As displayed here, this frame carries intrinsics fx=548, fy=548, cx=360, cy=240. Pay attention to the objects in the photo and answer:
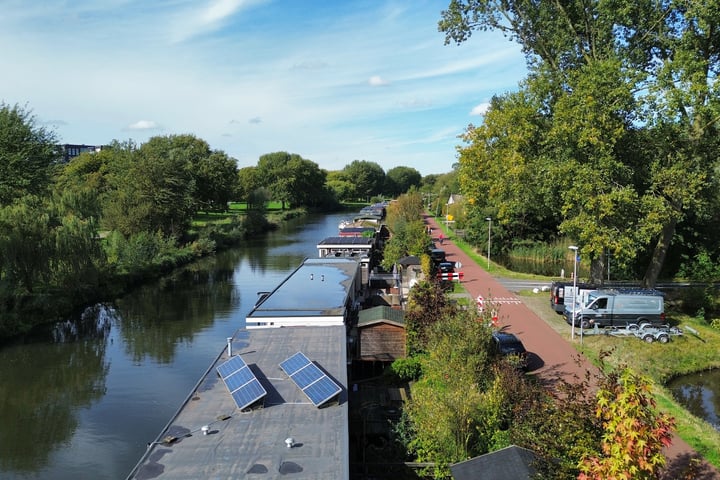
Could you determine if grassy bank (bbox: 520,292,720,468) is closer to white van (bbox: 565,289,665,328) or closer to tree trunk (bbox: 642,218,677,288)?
white van (bbox: 565,289,665,328)

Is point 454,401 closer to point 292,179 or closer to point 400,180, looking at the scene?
point 292,179

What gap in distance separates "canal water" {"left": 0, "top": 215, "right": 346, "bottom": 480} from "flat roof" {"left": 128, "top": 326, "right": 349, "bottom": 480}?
483 cm

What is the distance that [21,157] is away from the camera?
2950cm

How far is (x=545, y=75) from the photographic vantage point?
2600 centimetres

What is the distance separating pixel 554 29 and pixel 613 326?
14.2 meters

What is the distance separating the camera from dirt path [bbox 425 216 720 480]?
38.9ft

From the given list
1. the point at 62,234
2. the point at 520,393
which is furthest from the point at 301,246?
the point at 520,393

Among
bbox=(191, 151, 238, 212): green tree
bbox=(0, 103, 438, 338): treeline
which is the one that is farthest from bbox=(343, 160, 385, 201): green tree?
bbox=(191, 151, 238, 212): green tree

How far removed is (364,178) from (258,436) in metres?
140

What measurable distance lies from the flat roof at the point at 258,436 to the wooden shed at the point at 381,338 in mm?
4175

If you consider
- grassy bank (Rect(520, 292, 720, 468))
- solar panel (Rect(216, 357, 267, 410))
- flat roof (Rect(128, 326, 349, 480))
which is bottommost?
grassy bank (Rect(520, 292, 720, 468))

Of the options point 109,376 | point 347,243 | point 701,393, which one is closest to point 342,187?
point 347,243

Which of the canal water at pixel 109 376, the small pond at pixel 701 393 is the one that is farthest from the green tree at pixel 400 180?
the small pond at pixel 701 393

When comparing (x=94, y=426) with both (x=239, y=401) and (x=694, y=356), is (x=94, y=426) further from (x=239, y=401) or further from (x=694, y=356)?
(x=694, y=356)
